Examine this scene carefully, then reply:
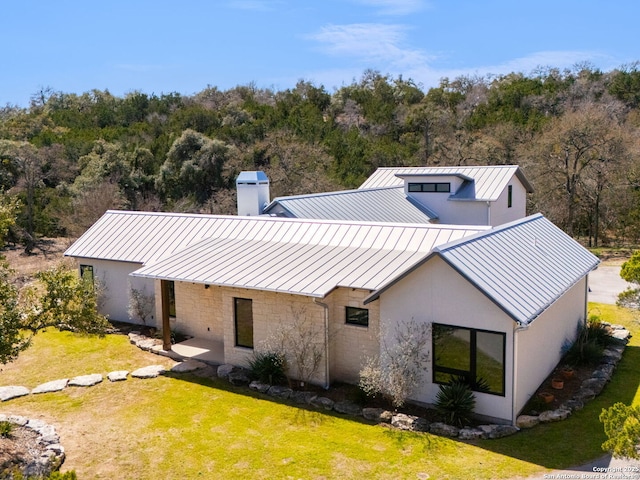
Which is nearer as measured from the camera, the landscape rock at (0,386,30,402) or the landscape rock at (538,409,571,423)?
the landscape rock at (538,409,571,423)

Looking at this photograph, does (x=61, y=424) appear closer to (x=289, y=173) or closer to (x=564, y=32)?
(x=289, y=173)

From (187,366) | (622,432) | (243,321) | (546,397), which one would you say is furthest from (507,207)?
(622,432)

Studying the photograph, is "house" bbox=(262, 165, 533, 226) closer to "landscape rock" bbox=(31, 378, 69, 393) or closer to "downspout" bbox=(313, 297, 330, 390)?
"downspout" bbox=(313, 297, 330, 390)

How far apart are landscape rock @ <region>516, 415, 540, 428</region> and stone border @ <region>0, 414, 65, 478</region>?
939 centimetres

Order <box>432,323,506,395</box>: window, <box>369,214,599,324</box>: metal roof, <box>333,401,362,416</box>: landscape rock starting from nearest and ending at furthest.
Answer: <box>369,214,599,324</box>: metal roof, <box>432,323,506,395</box>: window, <box>333,401,362,416</box>: landscape rock

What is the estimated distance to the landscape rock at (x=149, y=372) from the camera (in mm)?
15133

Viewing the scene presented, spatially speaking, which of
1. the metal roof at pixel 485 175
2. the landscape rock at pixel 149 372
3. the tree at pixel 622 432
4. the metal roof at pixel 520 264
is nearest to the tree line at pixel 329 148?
the metal roof at pixel 485 175

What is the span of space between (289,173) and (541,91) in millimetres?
30290

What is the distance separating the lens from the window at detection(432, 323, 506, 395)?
11703mm

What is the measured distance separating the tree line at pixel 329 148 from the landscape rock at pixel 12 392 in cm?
2000

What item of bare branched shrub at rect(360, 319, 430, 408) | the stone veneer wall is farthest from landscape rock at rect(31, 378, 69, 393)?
bare branched shrub at rect(360, 319, 430, 408)

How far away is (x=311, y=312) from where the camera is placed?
556 inches

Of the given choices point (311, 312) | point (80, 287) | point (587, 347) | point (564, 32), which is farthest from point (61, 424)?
point (564, 32)

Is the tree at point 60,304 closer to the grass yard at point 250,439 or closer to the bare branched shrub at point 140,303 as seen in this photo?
the grass yard at point 250,439
